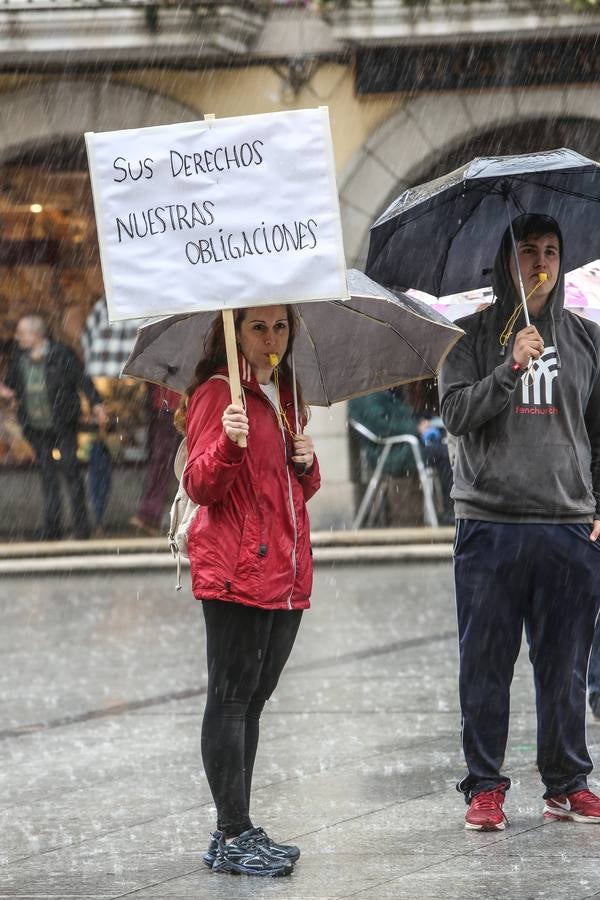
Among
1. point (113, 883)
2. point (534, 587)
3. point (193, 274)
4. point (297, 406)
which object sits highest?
point (193, 274)

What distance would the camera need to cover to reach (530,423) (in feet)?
18.6

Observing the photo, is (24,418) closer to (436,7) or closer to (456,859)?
(436,7)

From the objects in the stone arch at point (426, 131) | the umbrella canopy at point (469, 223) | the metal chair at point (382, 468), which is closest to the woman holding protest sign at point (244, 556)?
the umbrella canopy at point (469, 223)

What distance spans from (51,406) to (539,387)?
11.9 metres

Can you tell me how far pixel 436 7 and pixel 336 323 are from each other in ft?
38.5

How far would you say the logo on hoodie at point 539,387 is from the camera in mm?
5645

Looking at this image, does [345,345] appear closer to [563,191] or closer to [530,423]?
[530,423]

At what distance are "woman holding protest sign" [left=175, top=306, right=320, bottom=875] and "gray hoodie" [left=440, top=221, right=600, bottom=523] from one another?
0.68 m

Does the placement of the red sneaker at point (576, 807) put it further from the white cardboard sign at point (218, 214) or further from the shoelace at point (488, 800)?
the white cardboard sign at point (218, 214)

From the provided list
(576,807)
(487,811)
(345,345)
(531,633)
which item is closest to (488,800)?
(487,811)

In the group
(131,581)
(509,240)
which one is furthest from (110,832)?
(131,581)

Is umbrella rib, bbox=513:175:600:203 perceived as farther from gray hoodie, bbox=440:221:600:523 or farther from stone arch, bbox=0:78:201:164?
stone arch, bbox=0:78:201:164

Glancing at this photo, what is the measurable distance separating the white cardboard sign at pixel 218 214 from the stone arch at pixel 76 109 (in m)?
12.9

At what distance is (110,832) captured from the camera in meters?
5.88
